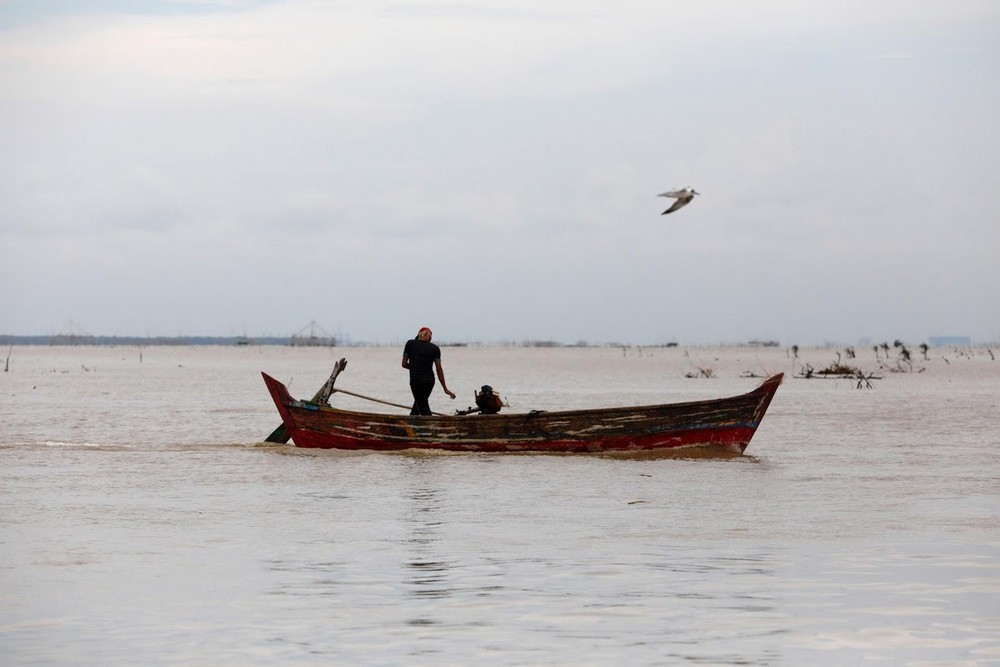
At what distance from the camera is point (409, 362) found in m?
20.3

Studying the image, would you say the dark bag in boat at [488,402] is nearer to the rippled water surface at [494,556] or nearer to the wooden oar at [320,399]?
the rippled water surface at [494,556]

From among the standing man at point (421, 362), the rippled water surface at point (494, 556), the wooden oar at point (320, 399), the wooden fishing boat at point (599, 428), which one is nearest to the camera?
the rippled water surface at point (494, 556)

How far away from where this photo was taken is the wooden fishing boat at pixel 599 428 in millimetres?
19766

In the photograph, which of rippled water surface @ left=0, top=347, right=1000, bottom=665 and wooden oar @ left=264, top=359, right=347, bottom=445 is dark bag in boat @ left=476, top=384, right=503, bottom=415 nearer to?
rippled water surface @ left=0, top=347, right=1000, bottom=665

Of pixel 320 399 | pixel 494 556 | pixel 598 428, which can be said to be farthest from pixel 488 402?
pixel 494 556

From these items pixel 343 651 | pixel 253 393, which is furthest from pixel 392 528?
pixel 253 393

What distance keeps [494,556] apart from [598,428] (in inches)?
357

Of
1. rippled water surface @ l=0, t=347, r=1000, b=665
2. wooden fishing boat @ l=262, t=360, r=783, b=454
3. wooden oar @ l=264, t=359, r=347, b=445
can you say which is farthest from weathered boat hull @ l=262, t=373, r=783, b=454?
wooden oar @ l=264, t=359, r=347, b=445

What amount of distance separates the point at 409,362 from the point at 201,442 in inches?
221

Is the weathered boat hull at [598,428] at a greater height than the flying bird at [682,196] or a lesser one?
lesser

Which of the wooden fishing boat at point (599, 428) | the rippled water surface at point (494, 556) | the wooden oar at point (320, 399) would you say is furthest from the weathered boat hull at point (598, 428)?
the wooden oar at point (320, 399)

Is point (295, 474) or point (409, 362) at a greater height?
point (409, 362)

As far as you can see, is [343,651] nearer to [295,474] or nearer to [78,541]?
[78,541]

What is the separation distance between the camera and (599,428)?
19766mm
